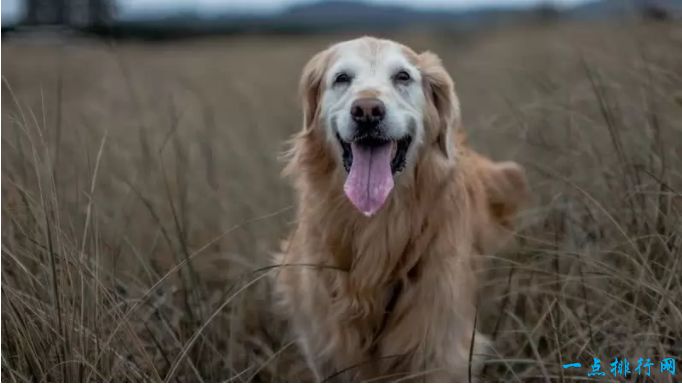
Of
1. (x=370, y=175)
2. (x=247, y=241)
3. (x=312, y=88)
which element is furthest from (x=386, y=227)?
(x=247, y=241)

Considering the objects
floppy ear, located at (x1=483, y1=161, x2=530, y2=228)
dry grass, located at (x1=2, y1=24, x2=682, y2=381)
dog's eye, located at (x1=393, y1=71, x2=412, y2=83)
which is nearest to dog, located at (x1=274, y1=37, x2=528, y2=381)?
dog's eye, located at (x1=393, y1=71, x2=412, y2=83)

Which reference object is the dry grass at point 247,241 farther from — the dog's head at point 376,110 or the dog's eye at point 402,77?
the dog's eye at point 402,77

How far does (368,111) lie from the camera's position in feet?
9.98

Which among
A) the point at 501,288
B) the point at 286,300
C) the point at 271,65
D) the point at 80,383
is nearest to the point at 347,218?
the point at 286,300

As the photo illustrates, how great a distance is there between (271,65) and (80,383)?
10.4 metres

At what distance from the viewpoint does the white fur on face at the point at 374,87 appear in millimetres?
3164

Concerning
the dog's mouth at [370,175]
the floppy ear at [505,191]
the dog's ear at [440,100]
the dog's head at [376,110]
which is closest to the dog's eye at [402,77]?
the dog's head at [376,110]

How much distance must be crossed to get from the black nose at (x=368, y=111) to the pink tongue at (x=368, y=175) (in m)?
0.15

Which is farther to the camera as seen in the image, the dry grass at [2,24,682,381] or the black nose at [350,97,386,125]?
the black nose at [350,97,386,125]

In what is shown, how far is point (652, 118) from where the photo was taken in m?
3.66

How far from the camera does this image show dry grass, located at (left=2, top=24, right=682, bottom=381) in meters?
2.76

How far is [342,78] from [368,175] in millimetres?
454

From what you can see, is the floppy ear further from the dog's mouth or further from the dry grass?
the dog's mouth

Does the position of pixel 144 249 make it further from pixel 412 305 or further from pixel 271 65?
pixel 271 65
